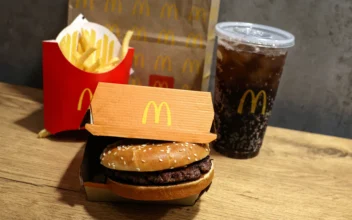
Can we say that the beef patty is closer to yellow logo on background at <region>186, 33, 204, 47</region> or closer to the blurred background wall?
yellow logo on background at <region>186, 33, 204, 47</region>

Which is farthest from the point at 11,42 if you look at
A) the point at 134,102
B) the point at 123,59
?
the point at 134,102

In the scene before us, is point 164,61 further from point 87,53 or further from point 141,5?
point 87,53

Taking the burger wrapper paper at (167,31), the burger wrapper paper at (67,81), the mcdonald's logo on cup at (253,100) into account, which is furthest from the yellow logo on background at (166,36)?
the mcdonald's logo on cup at (253,100)

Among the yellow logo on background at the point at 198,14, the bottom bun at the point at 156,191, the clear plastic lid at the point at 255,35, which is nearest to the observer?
the bottom bun at the point at 156,191

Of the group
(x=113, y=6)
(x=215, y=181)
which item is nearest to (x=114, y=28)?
(x=113, y=6)

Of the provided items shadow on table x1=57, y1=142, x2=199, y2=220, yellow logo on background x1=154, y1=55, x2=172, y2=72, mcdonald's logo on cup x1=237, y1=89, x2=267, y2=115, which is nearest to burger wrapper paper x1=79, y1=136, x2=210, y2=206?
shadow on table x1=57, y1=142, x2=199, y2=220

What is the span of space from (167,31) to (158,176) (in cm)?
54

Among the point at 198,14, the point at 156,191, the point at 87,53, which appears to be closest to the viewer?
the point at 156,191

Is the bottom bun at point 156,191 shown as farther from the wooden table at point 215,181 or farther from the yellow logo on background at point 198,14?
the yellow logo on background at point 198,14

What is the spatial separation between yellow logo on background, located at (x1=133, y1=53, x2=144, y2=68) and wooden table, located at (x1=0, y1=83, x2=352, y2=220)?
0.90 ft

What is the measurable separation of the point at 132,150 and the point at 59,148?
1.04ft

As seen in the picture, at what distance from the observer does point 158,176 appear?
0.62 meters

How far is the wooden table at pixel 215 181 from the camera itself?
678 millimetres

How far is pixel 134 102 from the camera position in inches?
28.2
